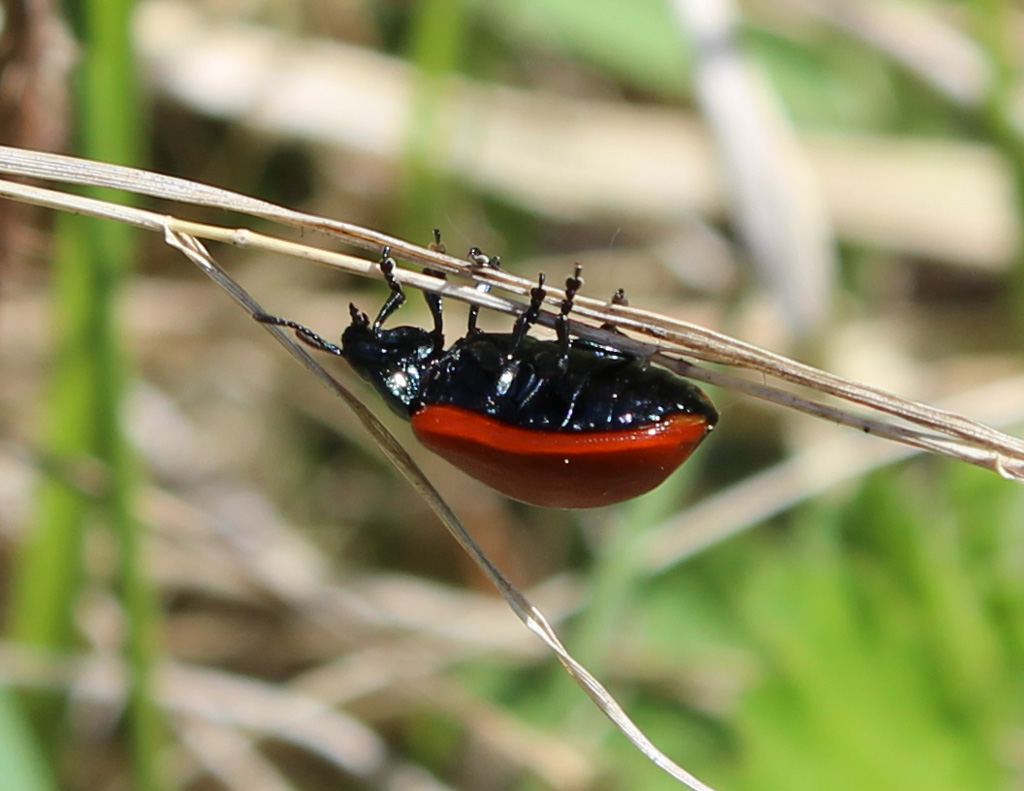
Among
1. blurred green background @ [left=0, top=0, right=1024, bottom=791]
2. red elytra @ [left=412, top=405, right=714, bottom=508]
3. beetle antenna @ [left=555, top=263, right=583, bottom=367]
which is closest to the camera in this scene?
beetle antenna @ [left=555, top=263, right=583, bottom=367]

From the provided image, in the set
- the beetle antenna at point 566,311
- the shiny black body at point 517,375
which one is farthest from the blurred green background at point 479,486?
the beetle antenna at point 566,311

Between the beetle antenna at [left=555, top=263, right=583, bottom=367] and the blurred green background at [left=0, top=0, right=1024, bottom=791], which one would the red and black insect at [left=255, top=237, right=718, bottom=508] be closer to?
the beetle antenna at [left=555, top=263, right=583, bottom=367]

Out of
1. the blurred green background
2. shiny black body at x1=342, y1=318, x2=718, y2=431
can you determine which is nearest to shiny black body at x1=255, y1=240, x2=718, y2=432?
shiny black body at x1=342, y1=318, x2=718, y2=431

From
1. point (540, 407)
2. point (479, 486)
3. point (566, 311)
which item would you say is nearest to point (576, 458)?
point (540, 407)

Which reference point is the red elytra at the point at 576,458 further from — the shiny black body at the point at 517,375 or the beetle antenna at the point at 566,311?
the beetle antenna at the point at 566,311

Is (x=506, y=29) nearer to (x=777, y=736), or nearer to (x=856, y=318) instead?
(x=856, y=318)

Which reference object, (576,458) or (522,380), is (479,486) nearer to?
(522,380)

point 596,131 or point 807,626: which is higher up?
point 596,131

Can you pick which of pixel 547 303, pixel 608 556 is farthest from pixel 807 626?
pixel 547 303
